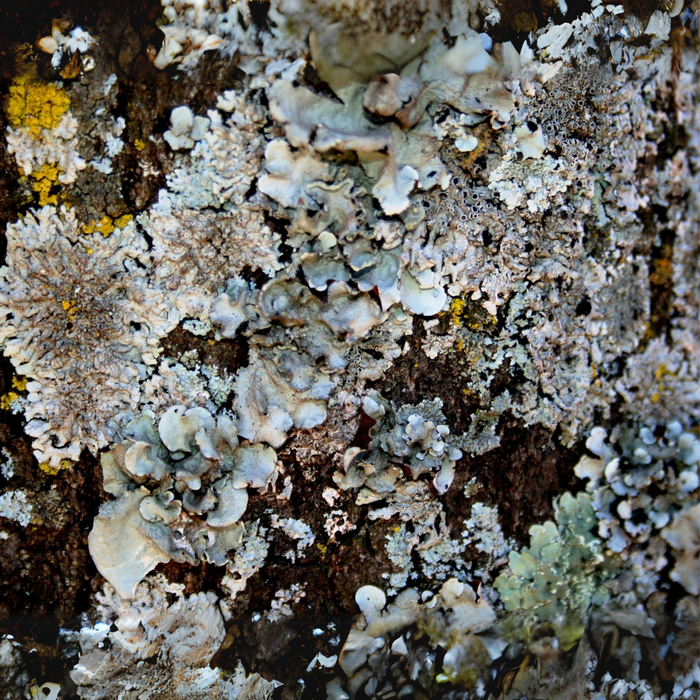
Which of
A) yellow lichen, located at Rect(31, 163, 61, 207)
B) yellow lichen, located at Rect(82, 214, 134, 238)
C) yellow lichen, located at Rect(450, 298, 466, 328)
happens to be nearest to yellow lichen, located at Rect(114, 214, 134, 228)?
yellow lichen, located at Rect(82, 214, 134, 238)

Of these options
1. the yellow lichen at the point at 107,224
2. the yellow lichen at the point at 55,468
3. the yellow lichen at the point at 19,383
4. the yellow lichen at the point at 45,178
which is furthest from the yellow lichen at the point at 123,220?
the yellow lichen at the point at 55,468

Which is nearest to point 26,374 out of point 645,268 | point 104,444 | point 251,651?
point 104,444

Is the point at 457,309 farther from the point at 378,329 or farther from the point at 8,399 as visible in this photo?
the point at 8,399

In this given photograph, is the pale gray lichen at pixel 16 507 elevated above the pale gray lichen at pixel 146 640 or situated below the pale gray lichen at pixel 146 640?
above

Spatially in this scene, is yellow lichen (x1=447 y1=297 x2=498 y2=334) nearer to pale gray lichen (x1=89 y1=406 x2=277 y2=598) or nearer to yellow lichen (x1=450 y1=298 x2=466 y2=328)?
yellow lichen (x1=450 y1=298 x2=466 y2=328)

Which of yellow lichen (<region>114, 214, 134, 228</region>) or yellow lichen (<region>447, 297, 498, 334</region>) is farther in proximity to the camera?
yellow lichen (<region>447, 297, 498, 334</region>)

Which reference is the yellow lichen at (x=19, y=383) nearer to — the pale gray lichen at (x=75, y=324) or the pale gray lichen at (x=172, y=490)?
the pale gray lichen at (x=75, y=324)

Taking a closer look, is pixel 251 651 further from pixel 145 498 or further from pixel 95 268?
pixel 95 268

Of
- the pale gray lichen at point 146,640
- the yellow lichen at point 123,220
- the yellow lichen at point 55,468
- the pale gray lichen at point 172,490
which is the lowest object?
the pale gray lichen at point 146,640
